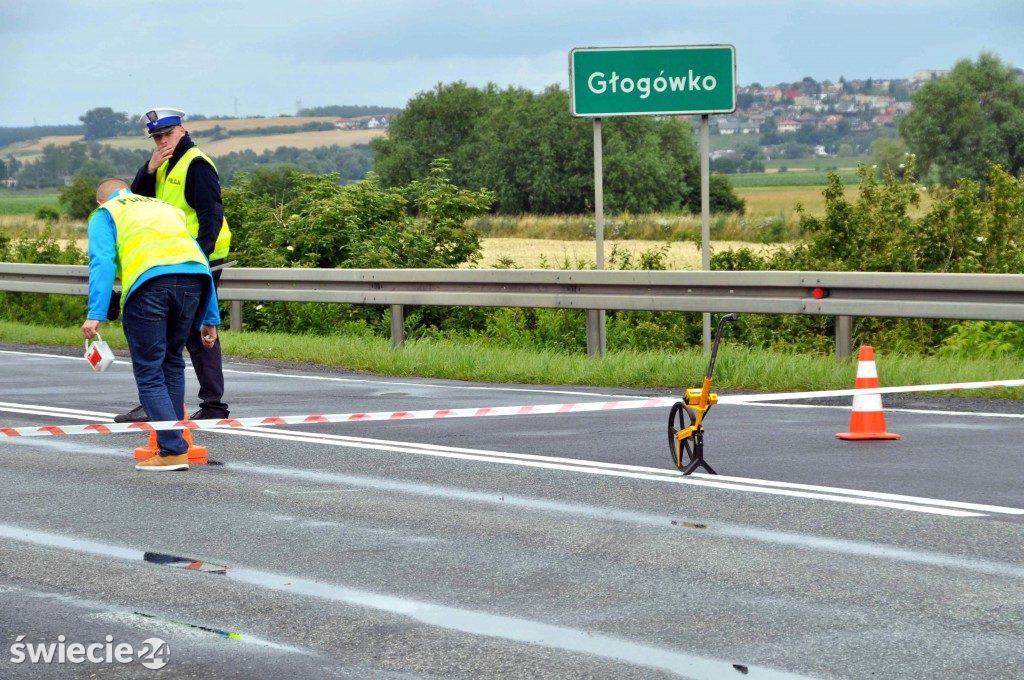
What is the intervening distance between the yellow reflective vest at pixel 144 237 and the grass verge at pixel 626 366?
4.95 meters

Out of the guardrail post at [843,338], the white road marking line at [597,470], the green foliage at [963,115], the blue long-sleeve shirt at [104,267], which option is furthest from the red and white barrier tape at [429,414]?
the green foliage at [963,115]

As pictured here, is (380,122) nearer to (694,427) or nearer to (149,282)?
(149,282)

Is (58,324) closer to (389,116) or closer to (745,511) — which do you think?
(745,511)

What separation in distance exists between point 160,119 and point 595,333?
5434mm

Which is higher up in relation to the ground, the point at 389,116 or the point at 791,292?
the point at 389,116

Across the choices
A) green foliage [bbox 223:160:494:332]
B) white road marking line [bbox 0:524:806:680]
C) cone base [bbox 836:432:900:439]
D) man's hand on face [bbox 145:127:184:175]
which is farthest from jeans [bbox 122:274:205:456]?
green foliage [bbox 223:160:494:332]

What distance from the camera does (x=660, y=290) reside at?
13594 millimetres

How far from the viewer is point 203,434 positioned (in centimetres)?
989

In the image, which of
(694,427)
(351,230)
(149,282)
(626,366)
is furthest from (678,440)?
(351,230)

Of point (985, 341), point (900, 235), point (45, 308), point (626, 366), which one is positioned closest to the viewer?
point (626, 366)

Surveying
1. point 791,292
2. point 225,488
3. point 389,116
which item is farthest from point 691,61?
point 389,116

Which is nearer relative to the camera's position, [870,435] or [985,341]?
[870,435]

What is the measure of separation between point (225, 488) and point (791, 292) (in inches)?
251

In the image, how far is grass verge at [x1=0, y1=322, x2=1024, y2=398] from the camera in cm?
1193
